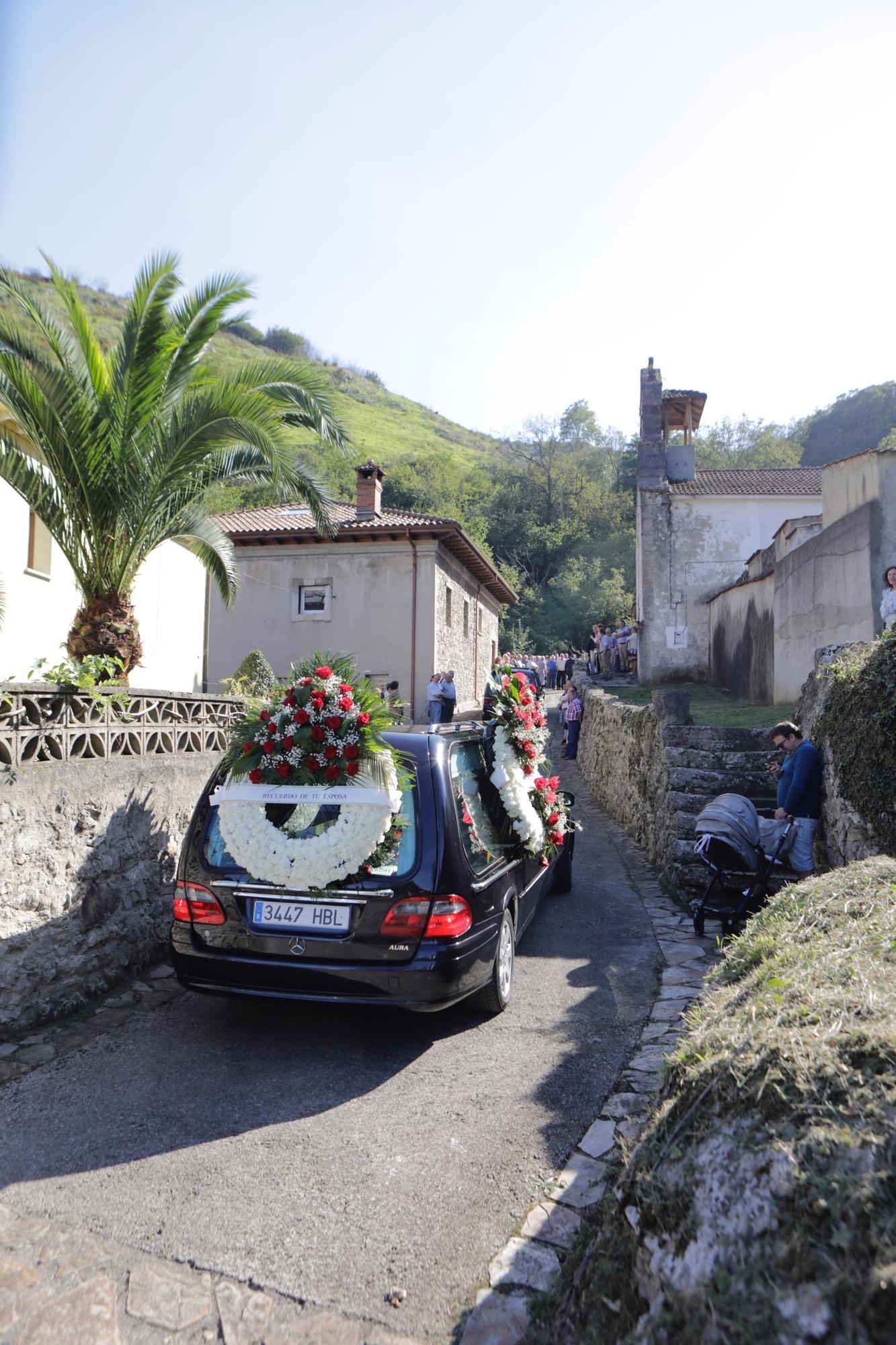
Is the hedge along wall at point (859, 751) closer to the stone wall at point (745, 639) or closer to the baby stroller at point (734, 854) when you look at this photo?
the baby stroller at point (734, 854)

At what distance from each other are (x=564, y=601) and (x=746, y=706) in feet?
119

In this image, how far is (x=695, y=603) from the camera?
81.9 ft

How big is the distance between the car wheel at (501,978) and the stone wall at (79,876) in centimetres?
243

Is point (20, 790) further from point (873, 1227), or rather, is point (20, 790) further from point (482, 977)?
point (873, 1227)

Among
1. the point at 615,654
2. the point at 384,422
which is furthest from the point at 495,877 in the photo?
the point at 384,422

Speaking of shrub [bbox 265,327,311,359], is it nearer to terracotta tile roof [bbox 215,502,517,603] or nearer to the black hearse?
terracotta tile roof [bbox 215,502,517,603]

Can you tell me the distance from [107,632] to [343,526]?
50.5 ft

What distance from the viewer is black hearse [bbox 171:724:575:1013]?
418 cm

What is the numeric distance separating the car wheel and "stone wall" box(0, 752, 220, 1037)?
7.97 feet

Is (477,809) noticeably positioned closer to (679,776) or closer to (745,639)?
(679,776)

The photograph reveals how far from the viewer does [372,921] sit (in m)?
4.23

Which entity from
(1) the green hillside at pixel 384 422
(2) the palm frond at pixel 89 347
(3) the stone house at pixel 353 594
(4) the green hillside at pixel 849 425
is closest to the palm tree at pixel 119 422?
(2) the palm frond at pixel 89 347

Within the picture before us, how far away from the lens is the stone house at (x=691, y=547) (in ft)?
79.9

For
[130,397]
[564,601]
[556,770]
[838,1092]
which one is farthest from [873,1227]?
[564,601]
